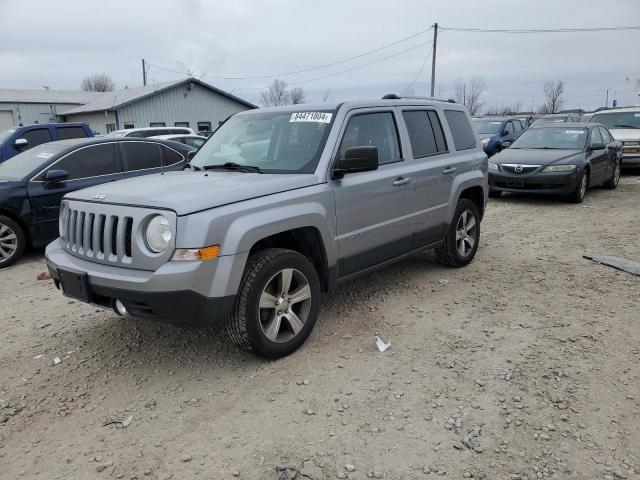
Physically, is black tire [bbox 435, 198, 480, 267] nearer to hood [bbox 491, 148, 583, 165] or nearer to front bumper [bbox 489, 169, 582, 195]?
front bumper [bbox 489, 169, 582, 195]

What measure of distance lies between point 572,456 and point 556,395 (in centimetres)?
62

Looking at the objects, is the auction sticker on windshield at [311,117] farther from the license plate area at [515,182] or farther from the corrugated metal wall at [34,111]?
the corrugated metal wall at [34,111]

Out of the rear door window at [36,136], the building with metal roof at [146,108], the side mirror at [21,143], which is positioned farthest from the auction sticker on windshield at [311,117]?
the building with metal roof at [146,108]

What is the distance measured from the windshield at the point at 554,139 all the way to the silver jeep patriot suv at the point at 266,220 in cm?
700

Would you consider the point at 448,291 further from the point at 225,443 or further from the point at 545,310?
the point at 225,443

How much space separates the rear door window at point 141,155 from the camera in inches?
310

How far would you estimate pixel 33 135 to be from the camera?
10.5 metres

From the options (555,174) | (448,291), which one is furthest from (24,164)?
(555,174)

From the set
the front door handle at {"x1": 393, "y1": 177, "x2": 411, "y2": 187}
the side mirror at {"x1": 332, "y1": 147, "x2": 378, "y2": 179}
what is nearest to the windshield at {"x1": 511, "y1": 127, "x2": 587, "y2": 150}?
the front door handle at {"x1": 393, "y1": 177, "x2": 411, "y2": 187}

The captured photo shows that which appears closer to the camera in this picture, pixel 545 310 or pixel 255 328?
pixel 255 328

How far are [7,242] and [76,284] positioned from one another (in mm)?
4147

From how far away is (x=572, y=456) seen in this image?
2.76m

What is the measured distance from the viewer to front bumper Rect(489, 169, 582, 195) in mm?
10242

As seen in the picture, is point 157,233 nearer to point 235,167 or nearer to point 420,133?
point 235,167
